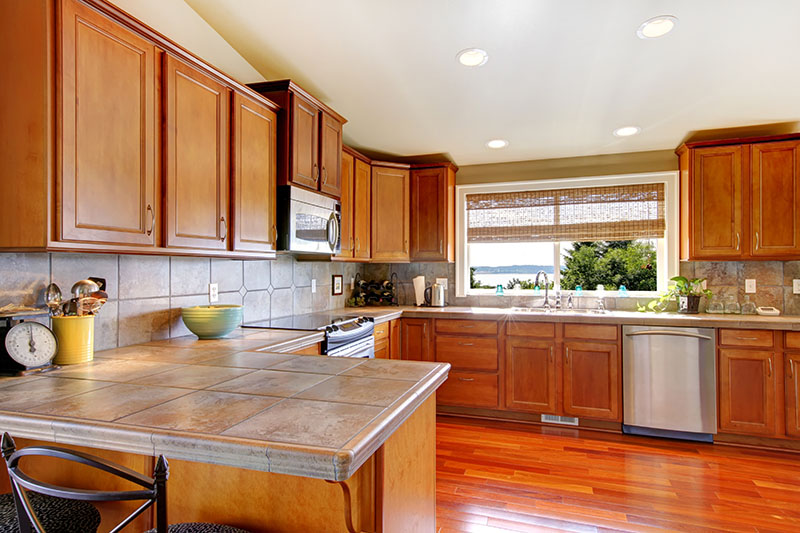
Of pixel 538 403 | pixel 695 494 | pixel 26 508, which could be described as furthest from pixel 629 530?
pixel 26 508

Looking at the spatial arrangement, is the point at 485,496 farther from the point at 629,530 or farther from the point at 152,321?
the point at 152,321

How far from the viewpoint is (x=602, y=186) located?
13.3ft

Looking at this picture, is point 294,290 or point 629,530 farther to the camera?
point 294,290

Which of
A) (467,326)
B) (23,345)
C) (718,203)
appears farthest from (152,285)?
(718,203)

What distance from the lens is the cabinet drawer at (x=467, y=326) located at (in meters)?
3.71

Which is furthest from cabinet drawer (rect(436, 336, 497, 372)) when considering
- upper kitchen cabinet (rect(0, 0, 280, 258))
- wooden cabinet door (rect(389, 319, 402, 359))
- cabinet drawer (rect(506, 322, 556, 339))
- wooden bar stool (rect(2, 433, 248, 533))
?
wooden bar stool (rect(2, 433, 248, 533))

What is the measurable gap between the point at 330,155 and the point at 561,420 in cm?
267

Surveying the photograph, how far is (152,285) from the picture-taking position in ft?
7.09

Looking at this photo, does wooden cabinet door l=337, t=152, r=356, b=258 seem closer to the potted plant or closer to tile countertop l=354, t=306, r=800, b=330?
tile countertop l=354, t=306, r=800, b=330

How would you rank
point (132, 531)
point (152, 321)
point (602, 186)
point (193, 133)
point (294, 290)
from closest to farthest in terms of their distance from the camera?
point (132, 531), point (193, 133), point (152, 321), point (294, 290), point (602, 186)

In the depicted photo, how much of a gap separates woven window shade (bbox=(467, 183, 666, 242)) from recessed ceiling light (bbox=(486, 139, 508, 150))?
610 millimetres

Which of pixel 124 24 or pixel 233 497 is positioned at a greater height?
pixel 124 24

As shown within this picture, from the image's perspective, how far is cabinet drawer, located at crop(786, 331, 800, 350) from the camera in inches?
119

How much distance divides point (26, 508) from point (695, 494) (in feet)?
9.50
